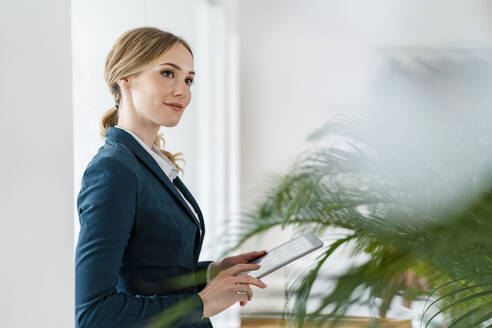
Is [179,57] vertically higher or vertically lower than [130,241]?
higher

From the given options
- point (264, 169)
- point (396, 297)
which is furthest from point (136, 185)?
point (264, 169)

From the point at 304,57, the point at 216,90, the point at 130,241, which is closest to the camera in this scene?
the point at 130,241

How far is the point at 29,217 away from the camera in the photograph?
0.49 m

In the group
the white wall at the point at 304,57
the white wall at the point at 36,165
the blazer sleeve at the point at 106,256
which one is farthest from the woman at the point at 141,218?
the white wall at the point at 304,57

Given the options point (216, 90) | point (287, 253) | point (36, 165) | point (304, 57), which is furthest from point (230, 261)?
point (304, 57)

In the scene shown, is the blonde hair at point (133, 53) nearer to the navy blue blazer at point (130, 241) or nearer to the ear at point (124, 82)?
the ear at point (124, 82)

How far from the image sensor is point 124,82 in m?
0.92

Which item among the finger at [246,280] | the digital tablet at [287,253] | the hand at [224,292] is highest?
the digital tablet at [287,253]

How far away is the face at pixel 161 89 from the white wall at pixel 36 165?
36cm

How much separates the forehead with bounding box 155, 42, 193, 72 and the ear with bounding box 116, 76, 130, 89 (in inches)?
2.5

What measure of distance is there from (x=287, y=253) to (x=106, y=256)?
280 mm

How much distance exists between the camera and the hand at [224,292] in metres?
0.73

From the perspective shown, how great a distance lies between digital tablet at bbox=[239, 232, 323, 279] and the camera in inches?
29.8

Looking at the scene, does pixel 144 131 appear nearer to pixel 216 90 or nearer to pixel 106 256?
pixel 106 256
